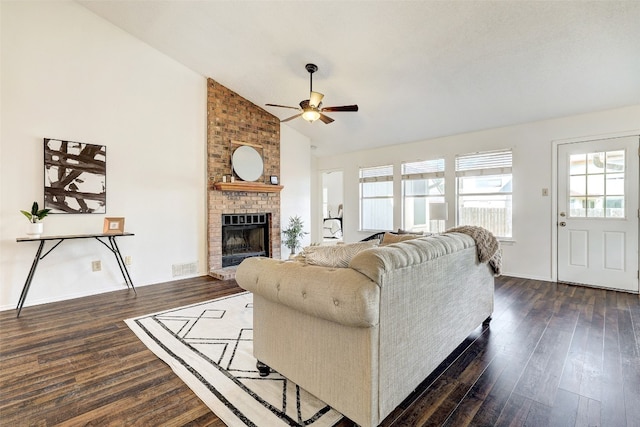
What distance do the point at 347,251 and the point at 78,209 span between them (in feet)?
12.3

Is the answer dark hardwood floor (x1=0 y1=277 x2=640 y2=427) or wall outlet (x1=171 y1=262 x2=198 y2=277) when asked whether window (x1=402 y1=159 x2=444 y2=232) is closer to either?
dark hardwood floor (x1=0 y1=277 x2=640 y2=427)

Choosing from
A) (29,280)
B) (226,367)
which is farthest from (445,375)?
(29,280)

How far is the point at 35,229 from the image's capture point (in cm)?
324

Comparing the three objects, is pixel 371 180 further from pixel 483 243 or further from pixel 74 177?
pixel 74 177

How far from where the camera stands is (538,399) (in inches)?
68.6

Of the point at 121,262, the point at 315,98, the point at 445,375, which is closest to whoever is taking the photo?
the point at 445,375

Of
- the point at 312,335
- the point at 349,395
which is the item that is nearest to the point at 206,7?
the point at 312,335

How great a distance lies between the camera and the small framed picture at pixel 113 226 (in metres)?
3.79

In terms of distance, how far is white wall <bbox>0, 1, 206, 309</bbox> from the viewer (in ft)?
11.0

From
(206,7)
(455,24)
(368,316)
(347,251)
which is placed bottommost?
(368,316)

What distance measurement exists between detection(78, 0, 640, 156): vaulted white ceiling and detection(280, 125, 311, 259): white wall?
1.14 metres

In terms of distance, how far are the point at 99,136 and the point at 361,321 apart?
421 cm

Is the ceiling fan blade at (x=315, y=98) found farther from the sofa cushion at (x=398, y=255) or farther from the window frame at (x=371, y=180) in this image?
the window frame at (x=371, y=180)

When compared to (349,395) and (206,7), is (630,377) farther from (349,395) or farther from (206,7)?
(206,7)
